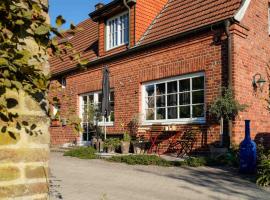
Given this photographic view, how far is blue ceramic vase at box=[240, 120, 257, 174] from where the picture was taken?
24.6 feet

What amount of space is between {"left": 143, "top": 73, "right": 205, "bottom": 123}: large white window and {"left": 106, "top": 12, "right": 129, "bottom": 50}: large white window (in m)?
2.75

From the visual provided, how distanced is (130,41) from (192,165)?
6.74 m

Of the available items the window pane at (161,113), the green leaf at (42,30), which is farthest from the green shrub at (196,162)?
the green leaf at (42,30)

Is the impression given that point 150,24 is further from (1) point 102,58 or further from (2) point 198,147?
(2) point 198,147

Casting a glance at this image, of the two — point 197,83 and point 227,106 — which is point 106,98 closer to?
point 197,83

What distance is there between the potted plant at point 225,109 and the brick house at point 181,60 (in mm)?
202

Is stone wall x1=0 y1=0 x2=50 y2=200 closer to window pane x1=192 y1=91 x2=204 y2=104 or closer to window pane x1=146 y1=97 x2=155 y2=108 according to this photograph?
window pane x1=192 y1=91 x2=204 y2=104

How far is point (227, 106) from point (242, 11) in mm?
2971

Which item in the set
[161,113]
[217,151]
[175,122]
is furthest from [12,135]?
[161,113]

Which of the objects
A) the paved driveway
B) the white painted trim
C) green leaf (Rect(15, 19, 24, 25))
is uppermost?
the white painted trim

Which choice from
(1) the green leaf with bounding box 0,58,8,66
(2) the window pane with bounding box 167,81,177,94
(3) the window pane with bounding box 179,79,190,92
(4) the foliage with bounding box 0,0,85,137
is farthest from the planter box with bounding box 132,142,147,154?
(1) the green leaf with bounding box 0,58,8,66

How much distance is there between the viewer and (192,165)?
8.70m

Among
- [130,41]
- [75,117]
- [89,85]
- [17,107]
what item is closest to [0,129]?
[17,107]

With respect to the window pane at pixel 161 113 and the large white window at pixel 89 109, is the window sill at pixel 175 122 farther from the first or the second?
the large white window at pixel 89 109
